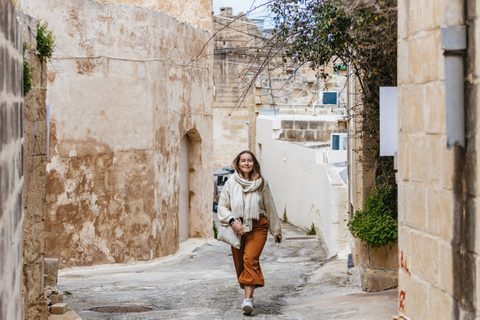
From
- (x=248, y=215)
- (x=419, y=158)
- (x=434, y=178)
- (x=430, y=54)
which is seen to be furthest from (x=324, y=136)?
(x=434, y=178)

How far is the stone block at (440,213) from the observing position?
12.2 feet

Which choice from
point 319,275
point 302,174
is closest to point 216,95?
point 302,174

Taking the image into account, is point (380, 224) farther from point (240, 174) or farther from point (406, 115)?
point (406, 115)

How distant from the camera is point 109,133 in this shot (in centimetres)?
1066

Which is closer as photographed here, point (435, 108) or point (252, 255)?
point (435, 108)

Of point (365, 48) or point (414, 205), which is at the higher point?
point (365, 48)

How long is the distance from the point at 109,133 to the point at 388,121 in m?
5.83

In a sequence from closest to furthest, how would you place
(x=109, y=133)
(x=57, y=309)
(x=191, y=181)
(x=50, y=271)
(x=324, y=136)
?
(x=57, y=309)
(x=50, y=271)
(x=109, y=133)
(x=191, y=181)
(x=324, y=136)

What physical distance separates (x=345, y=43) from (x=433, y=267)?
3407mm

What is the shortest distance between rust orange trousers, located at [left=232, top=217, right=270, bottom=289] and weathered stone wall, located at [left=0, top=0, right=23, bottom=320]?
3.11 metres

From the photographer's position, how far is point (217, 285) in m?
8.53

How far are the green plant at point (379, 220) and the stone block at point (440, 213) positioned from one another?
9.65ft

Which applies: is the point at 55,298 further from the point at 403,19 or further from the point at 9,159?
the point at 403,19

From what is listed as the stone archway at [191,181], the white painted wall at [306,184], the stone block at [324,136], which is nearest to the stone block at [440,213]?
the white painted wall at [306,184]
